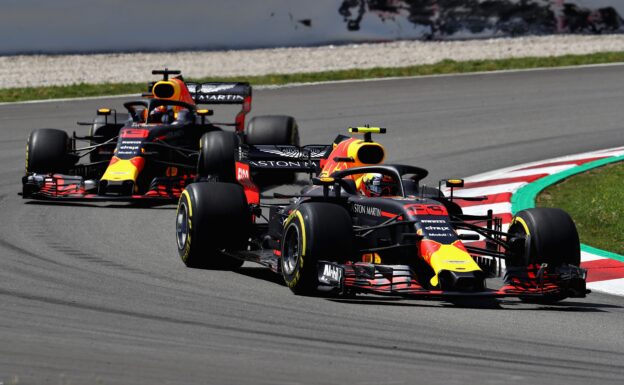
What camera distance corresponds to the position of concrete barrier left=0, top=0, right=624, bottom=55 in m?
25.6

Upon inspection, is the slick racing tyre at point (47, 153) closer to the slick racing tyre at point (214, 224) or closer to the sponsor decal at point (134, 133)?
the sponsor decal at point (134, 133)

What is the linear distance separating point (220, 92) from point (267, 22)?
10053 mm

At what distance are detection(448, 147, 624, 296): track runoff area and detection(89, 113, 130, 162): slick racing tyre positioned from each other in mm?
4191

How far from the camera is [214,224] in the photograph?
10.4 meters

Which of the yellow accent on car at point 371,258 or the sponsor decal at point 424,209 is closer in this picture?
the sponsor decal at point 424,209

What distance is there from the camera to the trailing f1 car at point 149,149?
14.5 meters

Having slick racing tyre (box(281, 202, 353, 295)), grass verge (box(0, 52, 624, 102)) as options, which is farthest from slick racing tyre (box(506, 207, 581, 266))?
grass verge (box(0, 52, 624, 102))

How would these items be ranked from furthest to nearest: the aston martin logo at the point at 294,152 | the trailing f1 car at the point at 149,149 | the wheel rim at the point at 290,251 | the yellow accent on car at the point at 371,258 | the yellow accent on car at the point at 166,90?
the yellow accent on car at the point at 166,90, the trailing f1 car at the point at 149,149, the aston martin logo at the point at 294,152, the yellow accent on car at the point at 371,258, the wheel rim at the point at 290,251

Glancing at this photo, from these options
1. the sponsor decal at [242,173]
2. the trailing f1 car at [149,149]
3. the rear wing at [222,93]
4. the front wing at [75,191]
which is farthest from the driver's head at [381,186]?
the rear wing at [222,93]

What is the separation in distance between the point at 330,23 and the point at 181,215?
16.9 meters

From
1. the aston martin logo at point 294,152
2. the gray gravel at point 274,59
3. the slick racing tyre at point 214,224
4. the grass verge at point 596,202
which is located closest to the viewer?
the slick racing tyre at point 214,224

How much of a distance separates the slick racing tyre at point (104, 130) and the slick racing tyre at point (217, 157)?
6.55ft

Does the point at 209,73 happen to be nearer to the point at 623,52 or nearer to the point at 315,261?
the point at 623,52

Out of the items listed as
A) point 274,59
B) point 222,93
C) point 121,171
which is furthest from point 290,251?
point 274,59
